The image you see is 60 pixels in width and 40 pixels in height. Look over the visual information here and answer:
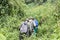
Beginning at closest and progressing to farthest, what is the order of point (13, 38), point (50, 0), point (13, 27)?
point (13, 38)
point (13, 27)
point (50, 0)

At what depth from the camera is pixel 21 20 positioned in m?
11.9

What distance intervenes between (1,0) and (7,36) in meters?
3.17

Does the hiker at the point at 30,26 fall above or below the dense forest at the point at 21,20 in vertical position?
above

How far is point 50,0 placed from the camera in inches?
555

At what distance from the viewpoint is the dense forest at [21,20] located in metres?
8.56

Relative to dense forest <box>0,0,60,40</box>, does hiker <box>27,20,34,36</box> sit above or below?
above

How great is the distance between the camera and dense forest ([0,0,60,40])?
337 inches

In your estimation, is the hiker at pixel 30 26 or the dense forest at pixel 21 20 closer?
the dense forest at pixel 21 20

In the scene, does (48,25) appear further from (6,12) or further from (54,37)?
(6,12)

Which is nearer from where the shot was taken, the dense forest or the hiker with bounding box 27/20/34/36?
the dense forest

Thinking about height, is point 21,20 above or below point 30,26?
below

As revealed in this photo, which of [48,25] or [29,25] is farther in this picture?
[48,25]

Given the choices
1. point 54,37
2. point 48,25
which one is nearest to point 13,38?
point 48,25

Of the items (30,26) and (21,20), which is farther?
(21,20)
